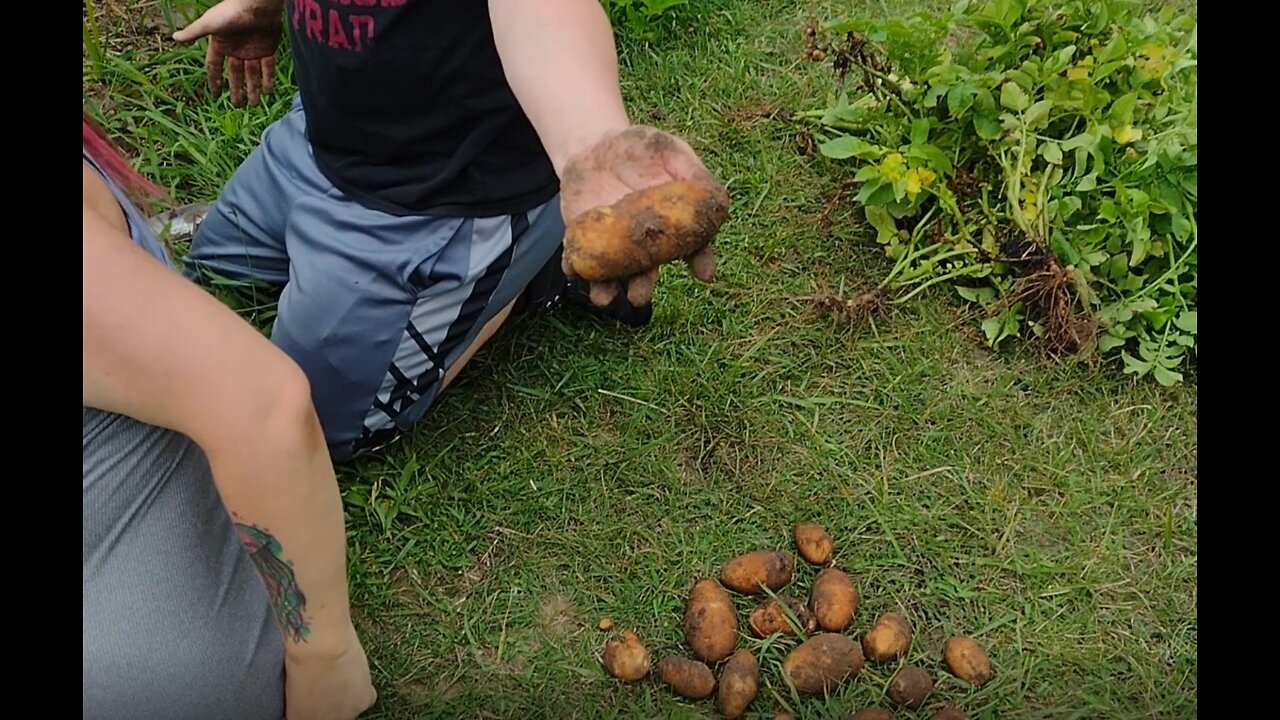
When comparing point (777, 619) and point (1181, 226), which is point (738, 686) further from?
point (1181, 226)

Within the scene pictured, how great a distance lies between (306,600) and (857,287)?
4.78 ft

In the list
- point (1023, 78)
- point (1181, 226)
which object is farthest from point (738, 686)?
point (1023, 78)

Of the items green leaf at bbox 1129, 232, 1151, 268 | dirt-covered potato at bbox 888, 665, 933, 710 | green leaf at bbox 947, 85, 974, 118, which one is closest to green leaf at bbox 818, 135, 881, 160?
green leaf at bbox 947, 85, 974, 118

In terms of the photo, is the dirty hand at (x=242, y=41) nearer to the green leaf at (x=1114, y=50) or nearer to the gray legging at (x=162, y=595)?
the gray legging at (x=162, y=595)

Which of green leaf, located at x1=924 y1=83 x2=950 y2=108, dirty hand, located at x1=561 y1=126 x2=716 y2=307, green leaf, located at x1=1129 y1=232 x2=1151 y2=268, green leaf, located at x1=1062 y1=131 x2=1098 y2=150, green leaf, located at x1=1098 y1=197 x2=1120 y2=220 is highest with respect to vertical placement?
dirty hand, located at x1=561 y1=126 x2=716 y2=307

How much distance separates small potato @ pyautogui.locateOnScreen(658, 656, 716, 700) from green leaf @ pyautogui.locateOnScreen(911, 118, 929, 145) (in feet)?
4.15

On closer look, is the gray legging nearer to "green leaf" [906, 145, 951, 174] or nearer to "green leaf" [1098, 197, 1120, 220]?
"green leaf" [906, 145, 951, 174]

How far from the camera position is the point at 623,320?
2.20 metres

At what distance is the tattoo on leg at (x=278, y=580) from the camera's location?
1.25 meters

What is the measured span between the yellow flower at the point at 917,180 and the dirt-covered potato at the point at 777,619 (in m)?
0.97

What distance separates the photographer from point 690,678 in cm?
169

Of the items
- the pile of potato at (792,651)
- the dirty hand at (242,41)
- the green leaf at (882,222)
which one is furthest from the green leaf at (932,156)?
the dirty hand at (242,41)

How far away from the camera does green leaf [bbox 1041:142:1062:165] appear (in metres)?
2.19

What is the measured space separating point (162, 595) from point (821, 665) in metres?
1.00
